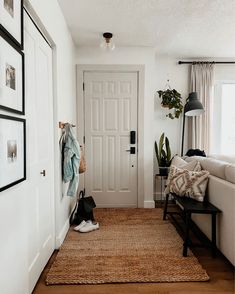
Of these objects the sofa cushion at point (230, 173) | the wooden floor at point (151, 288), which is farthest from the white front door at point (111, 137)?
the wooden floor at point (151, 288)

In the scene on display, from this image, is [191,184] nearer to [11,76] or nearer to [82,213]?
[82,213]

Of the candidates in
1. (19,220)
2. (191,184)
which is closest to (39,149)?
(19,220)

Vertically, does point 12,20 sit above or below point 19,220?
above

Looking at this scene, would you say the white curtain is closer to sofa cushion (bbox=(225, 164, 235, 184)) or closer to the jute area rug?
the jute area rug

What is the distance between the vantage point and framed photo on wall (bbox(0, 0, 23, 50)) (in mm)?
1167

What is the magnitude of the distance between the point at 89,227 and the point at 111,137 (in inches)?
57.8

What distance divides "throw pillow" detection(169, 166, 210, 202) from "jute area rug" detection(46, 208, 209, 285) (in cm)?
53

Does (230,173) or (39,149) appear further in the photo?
(230,173)

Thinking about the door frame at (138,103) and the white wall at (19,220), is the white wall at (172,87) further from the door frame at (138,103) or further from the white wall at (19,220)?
the white wall at (19,220)

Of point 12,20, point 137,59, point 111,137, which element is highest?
point 137,59

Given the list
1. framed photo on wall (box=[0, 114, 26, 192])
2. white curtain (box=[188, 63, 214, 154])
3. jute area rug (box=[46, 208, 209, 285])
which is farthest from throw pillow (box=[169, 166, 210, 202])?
framed photo on wall (box=[0, 114, 26, 192])

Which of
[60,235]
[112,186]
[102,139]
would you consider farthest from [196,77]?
[60,235]

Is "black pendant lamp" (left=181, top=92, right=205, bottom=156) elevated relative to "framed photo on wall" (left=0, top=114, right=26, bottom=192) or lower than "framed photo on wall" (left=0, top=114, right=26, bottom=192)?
elevated

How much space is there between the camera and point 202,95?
4.18 metres
